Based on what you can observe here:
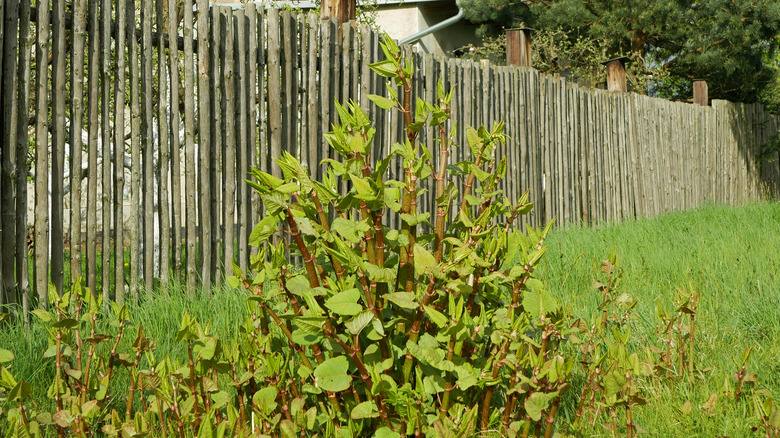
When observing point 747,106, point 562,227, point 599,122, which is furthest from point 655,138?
point 747,106

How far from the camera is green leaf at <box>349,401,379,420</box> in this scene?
167cm

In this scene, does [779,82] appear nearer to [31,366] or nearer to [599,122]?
[599,122]

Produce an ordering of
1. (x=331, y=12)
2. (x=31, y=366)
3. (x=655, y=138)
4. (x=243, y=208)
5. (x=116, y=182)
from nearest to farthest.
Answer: (x=31, y=366), (x=116, y=182), (x=243, y=208), (x=331, y=12), (x=655, y=138)

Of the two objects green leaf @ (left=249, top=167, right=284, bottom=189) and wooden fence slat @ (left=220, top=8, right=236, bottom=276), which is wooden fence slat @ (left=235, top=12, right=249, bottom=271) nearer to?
wooden fence slat @ (left=220, top=8, right=236, bottom=276)

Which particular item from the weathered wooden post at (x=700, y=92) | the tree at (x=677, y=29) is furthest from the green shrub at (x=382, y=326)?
the tree at (x=677, y=29)

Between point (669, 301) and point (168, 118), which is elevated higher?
point (168, 118)

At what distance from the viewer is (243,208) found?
13.5 ft

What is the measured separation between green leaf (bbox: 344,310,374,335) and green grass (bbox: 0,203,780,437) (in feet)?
2.27

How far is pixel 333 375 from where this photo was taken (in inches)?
64.5

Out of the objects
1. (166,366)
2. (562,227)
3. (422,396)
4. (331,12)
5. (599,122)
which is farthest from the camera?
(599,122)

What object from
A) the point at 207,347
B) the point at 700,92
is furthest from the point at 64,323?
the point at 700,92

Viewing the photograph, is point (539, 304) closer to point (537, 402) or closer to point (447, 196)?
point (537, 402)

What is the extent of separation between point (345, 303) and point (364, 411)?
291mm

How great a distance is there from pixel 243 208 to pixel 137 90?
2.84 ft
